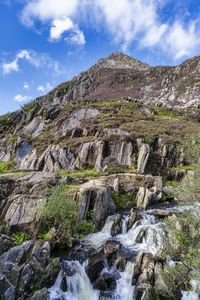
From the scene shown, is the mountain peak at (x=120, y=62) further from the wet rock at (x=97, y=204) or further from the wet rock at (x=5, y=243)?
the wet rock at (x=5, y=243)

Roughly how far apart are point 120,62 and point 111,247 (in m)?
177

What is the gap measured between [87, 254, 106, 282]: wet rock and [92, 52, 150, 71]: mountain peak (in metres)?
165

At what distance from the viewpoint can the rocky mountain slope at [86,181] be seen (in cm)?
1307

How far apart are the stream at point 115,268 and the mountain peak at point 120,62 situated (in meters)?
161

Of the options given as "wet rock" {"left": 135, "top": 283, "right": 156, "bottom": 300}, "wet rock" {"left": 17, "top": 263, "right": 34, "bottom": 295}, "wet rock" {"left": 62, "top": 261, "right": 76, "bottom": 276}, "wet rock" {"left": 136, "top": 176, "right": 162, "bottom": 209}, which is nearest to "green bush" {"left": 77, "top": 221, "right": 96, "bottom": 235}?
"wet rock" {"left": 62, "top": 261, "right": 76, "bottom": 276}

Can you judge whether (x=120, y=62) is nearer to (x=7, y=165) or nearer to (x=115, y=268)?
(x=7, y=165)

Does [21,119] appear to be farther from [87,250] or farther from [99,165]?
[87,250]

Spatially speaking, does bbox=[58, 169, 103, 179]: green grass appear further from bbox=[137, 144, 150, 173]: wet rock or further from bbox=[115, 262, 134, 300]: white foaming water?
bbox=[115, 262, 134, 300]: white foaming water

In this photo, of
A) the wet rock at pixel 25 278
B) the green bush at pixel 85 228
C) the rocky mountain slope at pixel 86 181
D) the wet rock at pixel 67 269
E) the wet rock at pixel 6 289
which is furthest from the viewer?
the green bush at pixel 85 228

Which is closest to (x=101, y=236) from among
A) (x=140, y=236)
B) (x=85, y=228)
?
(x=85, y=228)

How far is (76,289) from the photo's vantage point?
12633 mm

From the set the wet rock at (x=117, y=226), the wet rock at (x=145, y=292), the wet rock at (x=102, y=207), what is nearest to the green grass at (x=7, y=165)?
the wet rock at (x=102, y=207)

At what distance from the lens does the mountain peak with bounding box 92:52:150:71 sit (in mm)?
154137

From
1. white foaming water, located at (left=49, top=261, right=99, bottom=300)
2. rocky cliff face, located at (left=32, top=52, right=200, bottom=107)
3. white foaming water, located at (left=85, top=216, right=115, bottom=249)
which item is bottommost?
white foaming water, located at (left=49, top=261, right=99, bottom=300)
